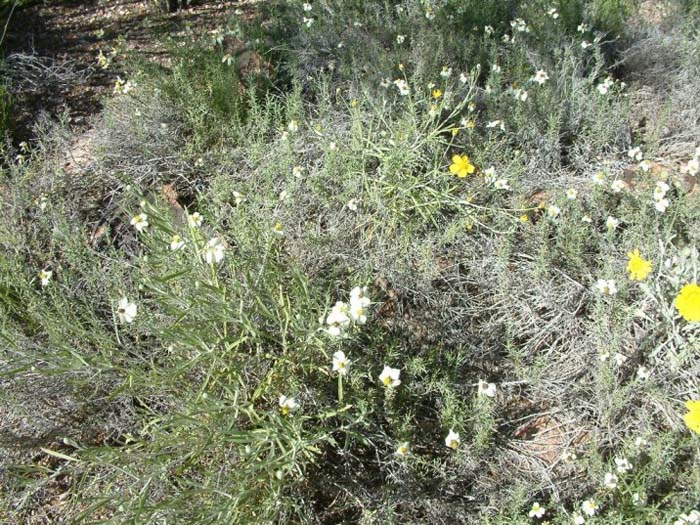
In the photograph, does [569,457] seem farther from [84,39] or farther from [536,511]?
[84,39]

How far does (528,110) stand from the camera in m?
3.41

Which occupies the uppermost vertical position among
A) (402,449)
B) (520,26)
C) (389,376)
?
(520,26)

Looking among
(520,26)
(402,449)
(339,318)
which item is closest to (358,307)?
(339,318)

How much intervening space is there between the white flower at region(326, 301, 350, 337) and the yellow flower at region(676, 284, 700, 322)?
1.20m

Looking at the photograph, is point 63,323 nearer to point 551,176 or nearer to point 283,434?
point 283,434

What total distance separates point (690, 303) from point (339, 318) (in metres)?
1.25

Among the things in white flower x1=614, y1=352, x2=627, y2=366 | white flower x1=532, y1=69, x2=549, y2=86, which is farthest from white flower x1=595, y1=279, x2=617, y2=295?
white flower x1=532, y1=69, x2=549, y2=86

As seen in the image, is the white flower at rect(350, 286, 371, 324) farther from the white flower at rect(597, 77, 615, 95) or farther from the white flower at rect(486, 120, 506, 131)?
the white flower at rect(597, 77, 615, 95)

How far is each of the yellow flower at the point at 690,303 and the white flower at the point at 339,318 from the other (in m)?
1.20

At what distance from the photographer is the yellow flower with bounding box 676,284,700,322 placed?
2.12m

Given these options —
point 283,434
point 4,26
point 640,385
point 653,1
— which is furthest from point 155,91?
point 653,1

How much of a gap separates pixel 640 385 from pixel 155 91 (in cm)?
308

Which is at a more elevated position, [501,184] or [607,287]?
[501,184]

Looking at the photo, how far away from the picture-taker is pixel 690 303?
84.5 inches
